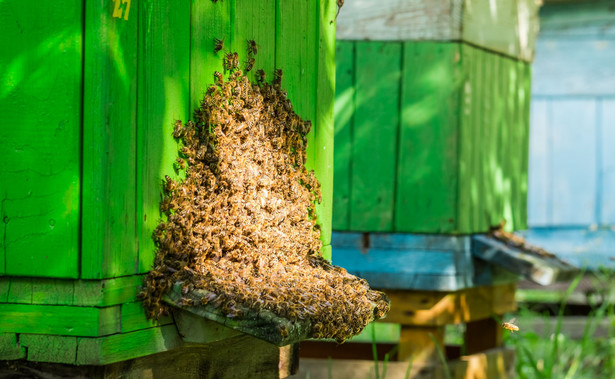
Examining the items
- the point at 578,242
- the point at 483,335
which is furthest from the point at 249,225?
the point at 578,242

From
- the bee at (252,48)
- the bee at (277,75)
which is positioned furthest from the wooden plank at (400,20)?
the bee at (252,48)

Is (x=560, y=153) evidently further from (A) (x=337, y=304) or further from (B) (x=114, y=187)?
(B) (x=114, y=187)

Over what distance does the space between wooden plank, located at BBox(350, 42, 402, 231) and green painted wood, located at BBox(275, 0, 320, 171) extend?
1.91 m

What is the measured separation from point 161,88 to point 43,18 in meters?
0.36

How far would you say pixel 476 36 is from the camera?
503 cm

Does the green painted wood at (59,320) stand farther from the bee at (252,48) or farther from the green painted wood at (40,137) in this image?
the bee at (252,48)

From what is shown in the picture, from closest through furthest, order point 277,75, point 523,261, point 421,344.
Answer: point 277,75
point 523,261
point 421,344

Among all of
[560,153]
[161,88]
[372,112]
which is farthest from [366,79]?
[560,153]

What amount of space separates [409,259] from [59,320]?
9.77 feet

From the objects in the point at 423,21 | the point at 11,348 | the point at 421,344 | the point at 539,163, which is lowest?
the point at 421,344

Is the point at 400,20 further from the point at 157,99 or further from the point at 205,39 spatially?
the point at 157,99

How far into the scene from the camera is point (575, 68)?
8555mm

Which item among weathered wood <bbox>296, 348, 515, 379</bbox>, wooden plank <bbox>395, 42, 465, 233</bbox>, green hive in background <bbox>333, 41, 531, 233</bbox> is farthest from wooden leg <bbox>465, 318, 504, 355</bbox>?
wooden plank <bbox>395, 42, 465, 233</bbox>

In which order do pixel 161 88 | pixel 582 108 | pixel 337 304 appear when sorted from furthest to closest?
1. pixel 582 108
2. pixel 337 304
3. pixel 161 88
